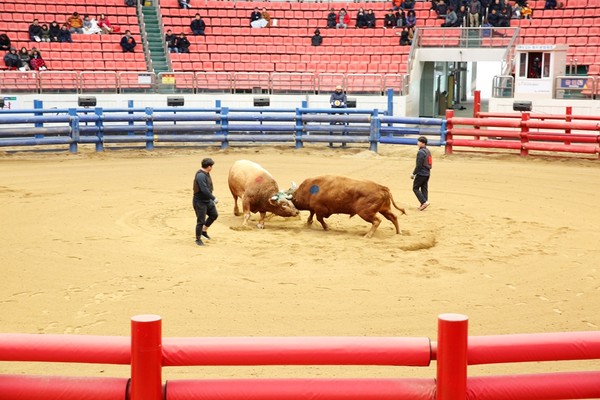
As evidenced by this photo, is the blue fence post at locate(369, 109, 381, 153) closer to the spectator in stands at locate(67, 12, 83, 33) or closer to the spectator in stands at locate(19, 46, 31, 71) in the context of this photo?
the spectator in stands at locate(19, 46, 31, 71)

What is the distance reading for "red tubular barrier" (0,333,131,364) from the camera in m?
4.39

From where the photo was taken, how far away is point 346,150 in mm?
24391

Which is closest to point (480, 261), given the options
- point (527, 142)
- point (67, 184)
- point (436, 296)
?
point (436, 296)

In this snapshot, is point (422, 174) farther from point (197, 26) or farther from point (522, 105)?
point (197, 26)

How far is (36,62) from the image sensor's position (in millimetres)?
31500

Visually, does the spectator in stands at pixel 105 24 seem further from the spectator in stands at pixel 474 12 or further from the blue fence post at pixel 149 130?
the spectator in stands at pixel 474 12

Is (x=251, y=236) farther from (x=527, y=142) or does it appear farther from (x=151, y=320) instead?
(x=527, y=142)

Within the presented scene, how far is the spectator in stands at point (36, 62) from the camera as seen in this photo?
31422mm

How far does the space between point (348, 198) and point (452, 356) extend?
28.6ft

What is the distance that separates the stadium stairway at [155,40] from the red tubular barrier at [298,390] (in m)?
30.7

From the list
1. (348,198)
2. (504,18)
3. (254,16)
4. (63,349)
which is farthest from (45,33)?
(63,349)

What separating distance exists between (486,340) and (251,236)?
8617mm

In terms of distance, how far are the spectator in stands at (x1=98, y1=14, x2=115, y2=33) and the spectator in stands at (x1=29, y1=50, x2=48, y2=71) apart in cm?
412

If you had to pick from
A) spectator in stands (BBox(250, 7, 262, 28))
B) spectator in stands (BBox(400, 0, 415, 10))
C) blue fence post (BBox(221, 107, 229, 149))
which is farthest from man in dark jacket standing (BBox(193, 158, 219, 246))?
spectator in stands (BBox(400, 0, 415, 10))
